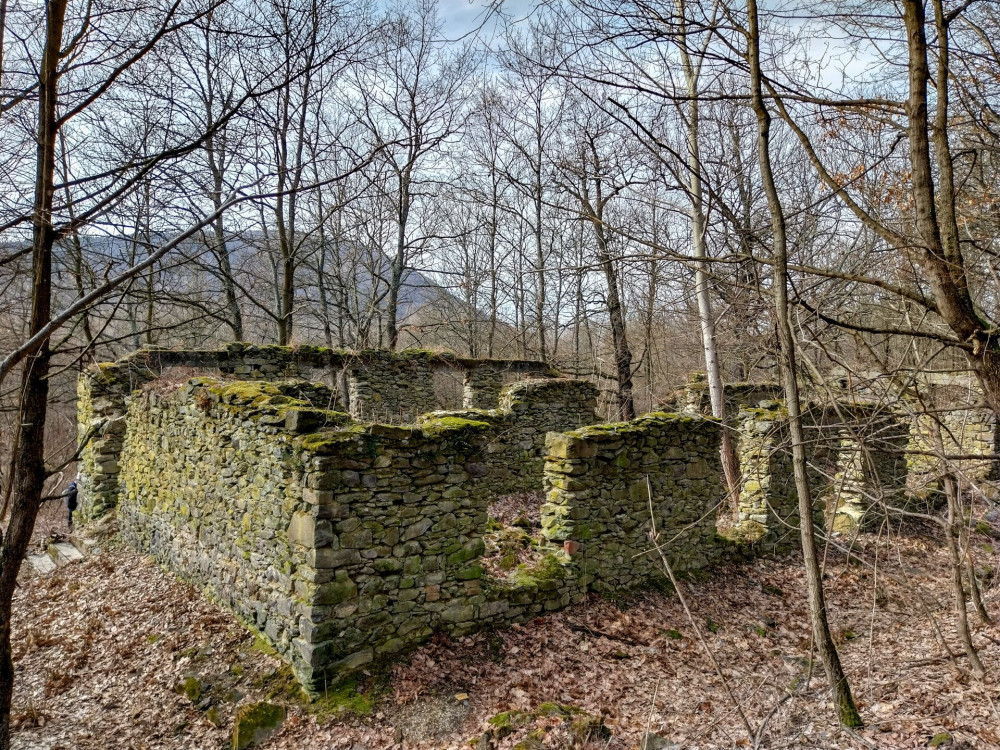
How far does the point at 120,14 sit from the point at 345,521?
4.30 m

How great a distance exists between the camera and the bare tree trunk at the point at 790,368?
11.4ft

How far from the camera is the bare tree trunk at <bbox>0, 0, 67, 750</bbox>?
11.6 ft

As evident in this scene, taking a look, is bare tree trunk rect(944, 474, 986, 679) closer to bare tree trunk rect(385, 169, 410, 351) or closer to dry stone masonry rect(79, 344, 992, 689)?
dry stone masonry rect(79, 344, 992, 689)

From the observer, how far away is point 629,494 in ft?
25.9

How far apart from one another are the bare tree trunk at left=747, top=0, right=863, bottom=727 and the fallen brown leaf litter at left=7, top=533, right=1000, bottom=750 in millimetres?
498

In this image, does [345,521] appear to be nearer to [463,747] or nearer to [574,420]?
[463,747]

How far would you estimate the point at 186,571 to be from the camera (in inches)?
314

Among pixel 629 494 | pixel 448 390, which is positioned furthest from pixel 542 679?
pixel 448 390

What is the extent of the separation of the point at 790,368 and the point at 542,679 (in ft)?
13.2

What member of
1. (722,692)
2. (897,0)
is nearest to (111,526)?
(722,692)

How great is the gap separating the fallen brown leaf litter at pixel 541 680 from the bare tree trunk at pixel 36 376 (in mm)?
2065

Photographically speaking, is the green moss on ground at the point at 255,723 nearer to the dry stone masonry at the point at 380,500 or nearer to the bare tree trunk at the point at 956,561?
the dry stone masonry at the point at 380,500

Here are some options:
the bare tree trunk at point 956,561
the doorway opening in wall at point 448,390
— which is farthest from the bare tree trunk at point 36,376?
the doorway opening in wall at point 448,390

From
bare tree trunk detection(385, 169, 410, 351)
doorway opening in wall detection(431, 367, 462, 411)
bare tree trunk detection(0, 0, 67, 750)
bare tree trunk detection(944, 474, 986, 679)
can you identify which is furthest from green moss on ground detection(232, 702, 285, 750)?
doorway opening in wall detection(431, 367, 462, 411)
